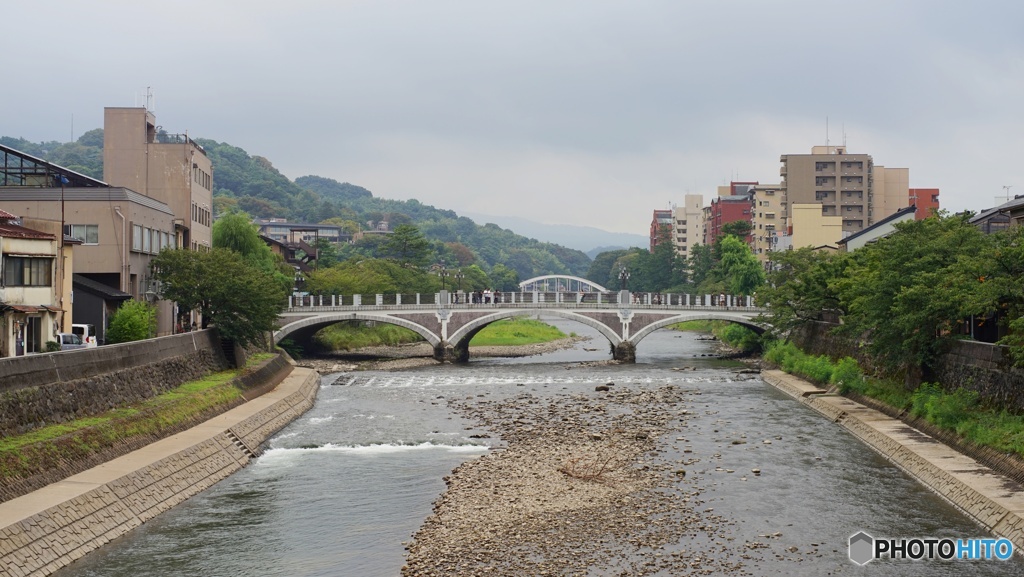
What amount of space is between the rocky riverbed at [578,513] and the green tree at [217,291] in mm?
16557

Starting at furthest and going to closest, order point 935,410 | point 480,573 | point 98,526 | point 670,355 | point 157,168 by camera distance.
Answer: point 670,355, point 157,168, point 935,410, point 98,526, point 480,573

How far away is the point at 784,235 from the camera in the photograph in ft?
369

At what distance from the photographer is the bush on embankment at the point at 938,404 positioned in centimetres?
2962

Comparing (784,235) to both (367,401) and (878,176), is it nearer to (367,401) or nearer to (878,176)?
(878,176)

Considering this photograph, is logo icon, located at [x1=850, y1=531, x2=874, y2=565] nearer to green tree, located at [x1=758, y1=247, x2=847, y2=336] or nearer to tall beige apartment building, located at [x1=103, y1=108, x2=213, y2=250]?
green tree, located at [x1=758, y1=247, x2=847, y2=336]

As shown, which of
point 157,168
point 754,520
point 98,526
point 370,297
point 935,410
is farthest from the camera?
point 370,297

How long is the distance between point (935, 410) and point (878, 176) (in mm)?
91050

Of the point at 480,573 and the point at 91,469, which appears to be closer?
the point at 480,573

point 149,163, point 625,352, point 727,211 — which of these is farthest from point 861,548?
point 727,211

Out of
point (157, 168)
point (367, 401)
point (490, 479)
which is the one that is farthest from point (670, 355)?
point (490, 479)

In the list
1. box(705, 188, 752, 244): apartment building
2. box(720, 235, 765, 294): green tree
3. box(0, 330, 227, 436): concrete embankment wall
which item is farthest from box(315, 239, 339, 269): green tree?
box(0, 330, 227, 436): concrete embankment wall

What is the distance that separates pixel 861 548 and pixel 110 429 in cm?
2132

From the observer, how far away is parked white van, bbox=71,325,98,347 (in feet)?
130

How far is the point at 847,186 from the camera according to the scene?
118625 mm
